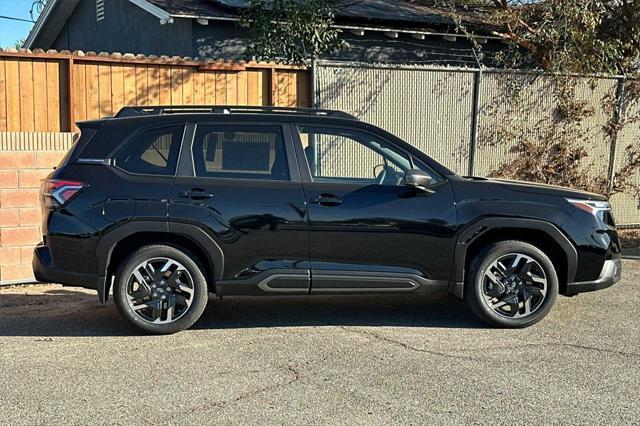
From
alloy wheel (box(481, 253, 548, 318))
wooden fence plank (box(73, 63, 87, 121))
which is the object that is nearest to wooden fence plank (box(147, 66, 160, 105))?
wooden fence plank (box(73, 63, 87, 121))

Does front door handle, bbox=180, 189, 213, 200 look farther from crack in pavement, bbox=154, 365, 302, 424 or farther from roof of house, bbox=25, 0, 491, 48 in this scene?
roof of house, bbox=25, 0, 491, 48

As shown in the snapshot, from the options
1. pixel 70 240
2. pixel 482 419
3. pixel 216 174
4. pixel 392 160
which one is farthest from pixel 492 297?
pixel 70 240

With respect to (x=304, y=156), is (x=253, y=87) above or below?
above

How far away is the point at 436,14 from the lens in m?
15.1

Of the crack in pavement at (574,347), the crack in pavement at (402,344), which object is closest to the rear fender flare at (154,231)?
the crack in pavement at (402,344)

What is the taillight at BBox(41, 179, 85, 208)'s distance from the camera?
612cm

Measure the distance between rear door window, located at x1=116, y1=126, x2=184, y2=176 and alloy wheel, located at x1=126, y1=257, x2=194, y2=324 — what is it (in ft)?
2.54

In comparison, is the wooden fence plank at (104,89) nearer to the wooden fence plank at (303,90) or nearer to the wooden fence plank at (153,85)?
the wooden fence plank at (153,85)

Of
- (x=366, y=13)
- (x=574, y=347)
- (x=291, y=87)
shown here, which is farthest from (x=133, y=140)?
(x=366, y=13)

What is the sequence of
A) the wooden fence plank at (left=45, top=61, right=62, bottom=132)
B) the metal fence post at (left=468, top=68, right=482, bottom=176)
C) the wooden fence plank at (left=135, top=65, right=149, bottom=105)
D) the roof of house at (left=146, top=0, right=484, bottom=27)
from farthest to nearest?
1. the roof of house at (left=146, top=0, right=484, bottom=27)
2. the metal fence post at (left=468, top=68, right=482, bottom=176)
3. the wooden fence plank at (left=135, top=65, right=149, bottom=105)
4. the wooden fence plank at (left=45, top=61, right=62, bottom=132)

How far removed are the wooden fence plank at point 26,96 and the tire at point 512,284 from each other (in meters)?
5.50

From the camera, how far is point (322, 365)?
551 centimetres

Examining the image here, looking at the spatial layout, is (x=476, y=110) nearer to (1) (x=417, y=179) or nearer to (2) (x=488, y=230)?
(2) (x=488, y=230)

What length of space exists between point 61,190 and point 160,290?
45.7 inches
